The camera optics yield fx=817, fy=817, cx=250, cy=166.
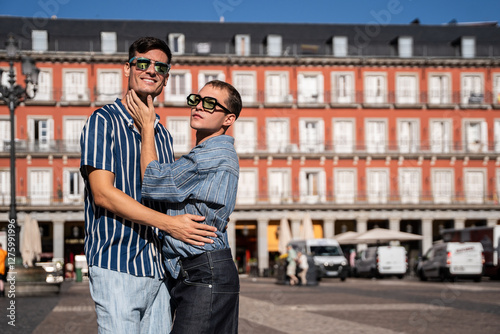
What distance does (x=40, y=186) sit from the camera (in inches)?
1940

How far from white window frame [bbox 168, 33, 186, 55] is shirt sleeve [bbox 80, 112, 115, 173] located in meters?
48.8

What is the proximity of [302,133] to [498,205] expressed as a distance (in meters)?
13.2

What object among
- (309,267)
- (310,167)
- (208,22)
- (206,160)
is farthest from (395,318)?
(208,22)

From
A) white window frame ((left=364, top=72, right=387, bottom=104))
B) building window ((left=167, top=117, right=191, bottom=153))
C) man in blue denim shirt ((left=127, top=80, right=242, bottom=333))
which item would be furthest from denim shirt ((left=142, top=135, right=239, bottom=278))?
white window frame ((left=364, top=72, right=387, bottom=104))

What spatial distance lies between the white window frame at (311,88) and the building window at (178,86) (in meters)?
7.07

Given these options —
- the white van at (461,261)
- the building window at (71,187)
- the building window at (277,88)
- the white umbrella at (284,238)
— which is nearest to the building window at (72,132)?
the building window at (71,187)

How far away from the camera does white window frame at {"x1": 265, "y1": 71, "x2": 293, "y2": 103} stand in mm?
51719

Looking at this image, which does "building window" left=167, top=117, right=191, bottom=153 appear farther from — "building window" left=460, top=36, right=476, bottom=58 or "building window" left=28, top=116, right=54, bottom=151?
"building window" left=460, top=36, right=476, bottom=58

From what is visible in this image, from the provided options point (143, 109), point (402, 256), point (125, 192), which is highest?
point (143, 109)

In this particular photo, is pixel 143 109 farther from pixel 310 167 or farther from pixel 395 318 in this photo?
pixel 310 167

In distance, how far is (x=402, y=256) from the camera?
37469 mm

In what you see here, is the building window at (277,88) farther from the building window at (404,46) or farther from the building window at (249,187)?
the building window at (404,46)

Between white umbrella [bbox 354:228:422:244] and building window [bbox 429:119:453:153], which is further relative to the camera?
building window [bbox 429:119:453:153]

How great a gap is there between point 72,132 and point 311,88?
49.9 ft
